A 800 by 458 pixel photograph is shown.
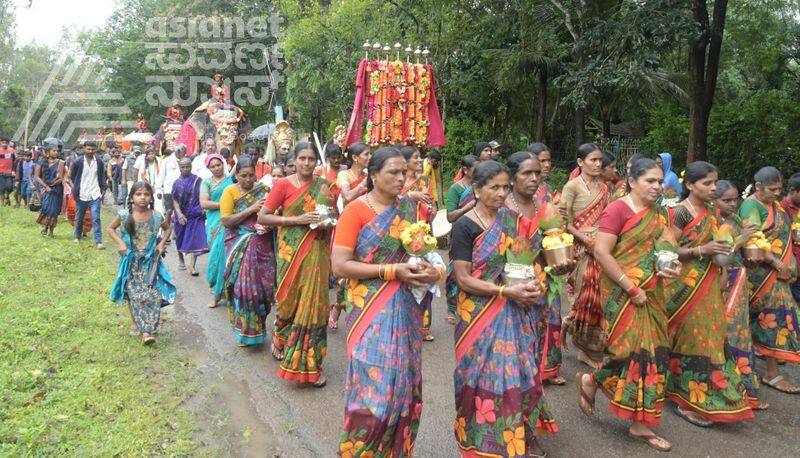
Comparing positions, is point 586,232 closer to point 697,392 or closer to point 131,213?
point 697,392

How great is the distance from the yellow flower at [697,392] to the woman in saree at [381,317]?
2309 mm

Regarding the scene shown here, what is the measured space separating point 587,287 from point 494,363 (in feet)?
7.40

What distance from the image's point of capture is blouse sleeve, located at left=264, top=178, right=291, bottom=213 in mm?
5207

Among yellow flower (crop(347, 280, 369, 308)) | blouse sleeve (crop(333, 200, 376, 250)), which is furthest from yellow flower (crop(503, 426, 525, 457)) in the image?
blouse sleeve (crop(333, 200, 376, 250))

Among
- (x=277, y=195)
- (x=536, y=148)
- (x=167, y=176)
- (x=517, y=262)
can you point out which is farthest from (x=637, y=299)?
(x=167, y=176)

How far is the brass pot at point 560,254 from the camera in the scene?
137 inches

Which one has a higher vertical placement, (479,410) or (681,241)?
(681,241)

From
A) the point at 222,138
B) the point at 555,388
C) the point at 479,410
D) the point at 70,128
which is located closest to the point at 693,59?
the point at 555,388

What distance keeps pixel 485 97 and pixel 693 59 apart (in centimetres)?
813

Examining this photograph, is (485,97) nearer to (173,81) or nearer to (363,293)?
(363,293)

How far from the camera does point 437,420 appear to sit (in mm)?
4551

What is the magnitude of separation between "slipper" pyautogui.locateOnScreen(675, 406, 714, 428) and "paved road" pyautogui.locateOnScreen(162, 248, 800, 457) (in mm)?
42

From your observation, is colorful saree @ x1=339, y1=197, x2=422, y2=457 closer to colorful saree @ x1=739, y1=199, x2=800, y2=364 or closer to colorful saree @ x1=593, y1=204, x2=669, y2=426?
colorful saree @ x1=593, y1=204, x2=669, y2=426

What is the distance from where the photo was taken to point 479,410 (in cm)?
338
